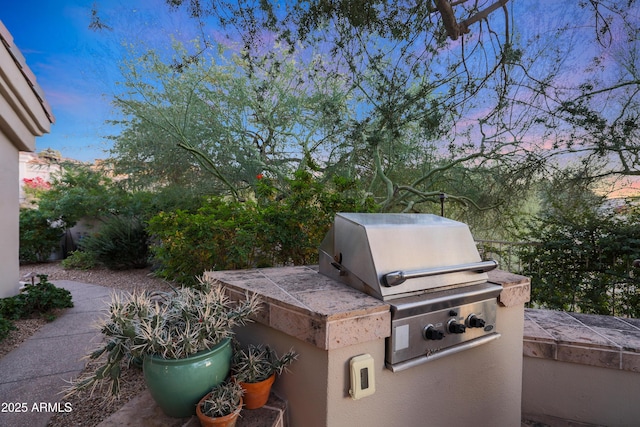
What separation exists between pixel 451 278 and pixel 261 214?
1691mm

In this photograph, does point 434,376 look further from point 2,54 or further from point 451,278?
point 2,54

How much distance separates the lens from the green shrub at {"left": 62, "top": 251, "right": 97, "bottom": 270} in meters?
6.11

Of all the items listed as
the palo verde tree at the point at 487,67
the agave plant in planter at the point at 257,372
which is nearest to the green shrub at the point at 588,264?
the palo verde tree at the point at 487,67

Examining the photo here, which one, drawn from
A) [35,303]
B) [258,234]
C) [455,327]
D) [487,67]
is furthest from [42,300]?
[487,67]

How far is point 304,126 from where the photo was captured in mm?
6789

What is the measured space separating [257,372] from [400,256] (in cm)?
69

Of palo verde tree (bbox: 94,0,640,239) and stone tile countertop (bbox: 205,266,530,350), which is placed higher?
palo verde tree (bbox: 94,0,640,239)

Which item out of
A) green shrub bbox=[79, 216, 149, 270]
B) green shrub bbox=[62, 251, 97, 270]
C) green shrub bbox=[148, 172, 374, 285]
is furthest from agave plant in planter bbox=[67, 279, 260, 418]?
green shrub bbox=[62, 251, 97, 270]

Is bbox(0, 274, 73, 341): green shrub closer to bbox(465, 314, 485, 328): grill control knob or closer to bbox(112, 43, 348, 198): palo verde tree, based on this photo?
bbox(112, 43, 348, 198): palo verde tree

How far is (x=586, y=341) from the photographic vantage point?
1.76m

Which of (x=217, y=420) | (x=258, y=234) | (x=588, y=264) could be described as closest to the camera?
(x=217, y=420)

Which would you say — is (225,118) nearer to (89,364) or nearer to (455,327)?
(89,364)

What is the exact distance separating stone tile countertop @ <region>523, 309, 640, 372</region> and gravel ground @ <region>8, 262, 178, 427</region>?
2.20m

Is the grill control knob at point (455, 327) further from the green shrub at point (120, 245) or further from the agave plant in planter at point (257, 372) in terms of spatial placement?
the green shrub at point (120, 245)
